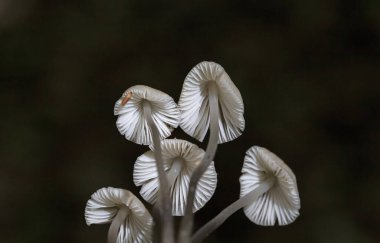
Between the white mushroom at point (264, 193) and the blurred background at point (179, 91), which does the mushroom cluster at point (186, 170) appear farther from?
the blurred background at point (179, 91)

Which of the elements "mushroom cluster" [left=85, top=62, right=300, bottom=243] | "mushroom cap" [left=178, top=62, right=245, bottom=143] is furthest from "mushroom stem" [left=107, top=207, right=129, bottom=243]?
"mushroom cap" [left=178, top=62, right=245, bottom=143]

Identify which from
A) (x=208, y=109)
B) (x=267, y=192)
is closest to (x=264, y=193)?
(x=267, y=192)

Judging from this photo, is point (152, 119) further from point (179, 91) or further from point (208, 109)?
point (179, 91)

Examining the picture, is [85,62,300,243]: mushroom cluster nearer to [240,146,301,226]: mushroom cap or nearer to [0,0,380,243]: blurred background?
[240,146,301,226]: mushroom cap

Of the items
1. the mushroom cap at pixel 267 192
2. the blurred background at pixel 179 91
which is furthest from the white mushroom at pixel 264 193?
the blurred background at pixel 179 91

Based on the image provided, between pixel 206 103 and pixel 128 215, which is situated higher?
pixel 206 103
